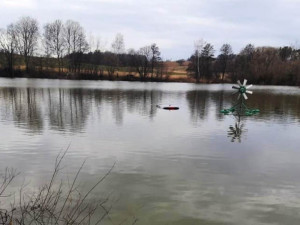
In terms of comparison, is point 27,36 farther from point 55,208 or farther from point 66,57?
point 55,208

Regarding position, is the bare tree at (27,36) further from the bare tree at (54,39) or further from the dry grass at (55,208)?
the dry grass at (55,208)

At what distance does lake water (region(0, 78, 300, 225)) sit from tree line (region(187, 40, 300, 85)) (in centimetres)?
6841

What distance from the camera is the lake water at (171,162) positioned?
25.8ft

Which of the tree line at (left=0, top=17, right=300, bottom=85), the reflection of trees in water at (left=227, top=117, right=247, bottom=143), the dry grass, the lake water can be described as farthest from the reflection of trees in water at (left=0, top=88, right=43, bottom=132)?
the tree line at (left=0, top=17, right=300, bottom=85)

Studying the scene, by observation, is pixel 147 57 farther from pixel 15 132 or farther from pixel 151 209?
pixel 151 209

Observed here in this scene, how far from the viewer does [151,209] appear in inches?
306

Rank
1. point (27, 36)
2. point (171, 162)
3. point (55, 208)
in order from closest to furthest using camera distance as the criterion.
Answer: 1. point (55, 208)
2. point (171, 162)
3. point (27, 36)

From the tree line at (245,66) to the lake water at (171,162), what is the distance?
68414 mm

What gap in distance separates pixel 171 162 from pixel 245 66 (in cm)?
8733

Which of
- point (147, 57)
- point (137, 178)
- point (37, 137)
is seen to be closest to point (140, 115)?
point (37, 137)

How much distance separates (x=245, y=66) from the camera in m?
92.8

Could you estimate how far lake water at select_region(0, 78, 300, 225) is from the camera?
7879 mm

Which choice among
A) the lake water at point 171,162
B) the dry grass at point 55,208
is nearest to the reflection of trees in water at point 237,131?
the lake water at point 171,162

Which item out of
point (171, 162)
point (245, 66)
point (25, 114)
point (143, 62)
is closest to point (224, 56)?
point (245, 66)
